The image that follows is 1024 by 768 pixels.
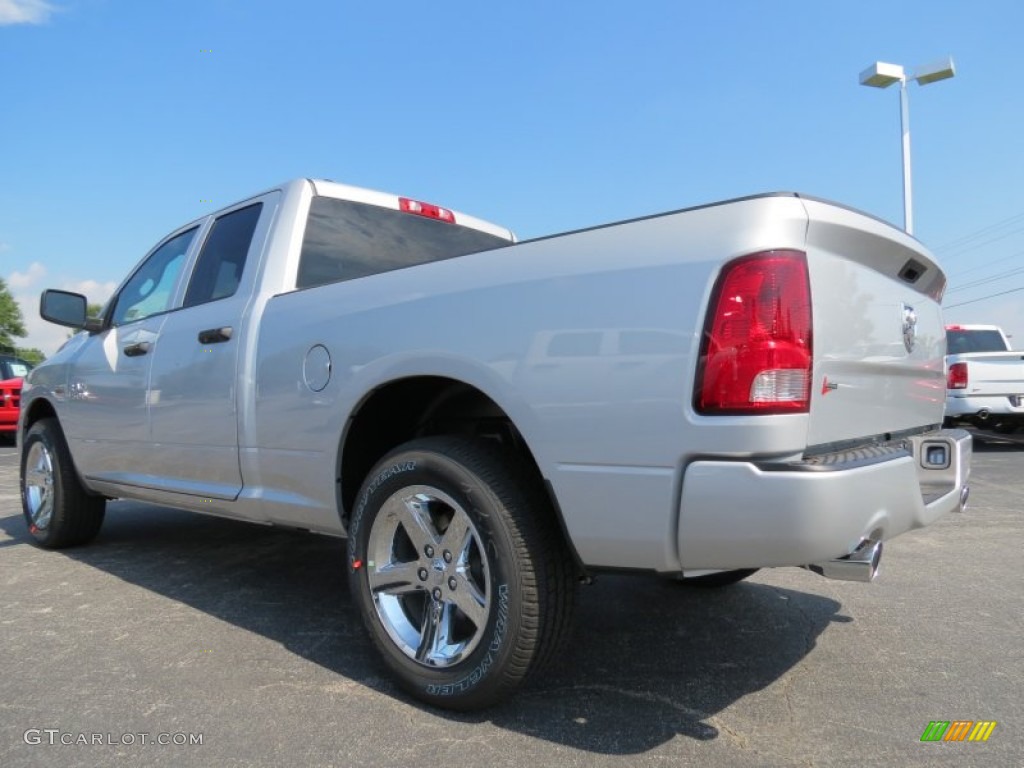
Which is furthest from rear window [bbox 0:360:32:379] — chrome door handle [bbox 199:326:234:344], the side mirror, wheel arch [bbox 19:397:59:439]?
chrome door handle [bbox 199:326:234:344]

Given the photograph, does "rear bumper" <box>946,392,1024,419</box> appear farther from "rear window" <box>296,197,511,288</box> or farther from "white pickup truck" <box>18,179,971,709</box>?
"rear window" <box>296,197,511,288</box>

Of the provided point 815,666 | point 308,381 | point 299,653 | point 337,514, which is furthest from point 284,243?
point 815,666

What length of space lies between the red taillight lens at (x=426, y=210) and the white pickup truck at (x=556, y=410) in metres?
0.45

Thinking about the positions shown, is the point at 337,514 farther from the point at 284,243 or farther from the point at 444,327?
the point at 284,243

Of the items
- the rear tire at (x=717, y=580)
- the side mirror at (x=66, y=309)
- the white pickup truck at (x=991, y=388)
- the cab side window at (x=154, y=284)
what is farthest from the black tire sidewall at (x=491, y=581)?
the white pickup truck at (x=991, y=388)

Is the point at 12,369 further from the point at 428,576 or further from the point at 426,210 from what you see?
the point at 428,576

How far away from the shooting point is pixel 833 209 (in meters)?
2.13

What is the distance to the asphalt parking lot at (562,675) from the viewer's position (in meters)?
2.17

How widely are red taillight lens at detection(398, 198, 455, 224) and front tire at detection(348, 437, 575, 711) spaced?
1792 mm

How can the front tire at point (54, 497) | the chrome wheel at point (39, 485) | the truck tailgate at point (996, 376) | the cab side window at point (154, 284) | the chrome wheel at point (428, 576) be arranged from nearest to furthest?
the chrome wheel at point (428, 576) → the cab side window at point (154, 284) → the front tire at point (54, 497) → the chrome wheel at point (39, 485) → the truck tailgate at point (996, 376)

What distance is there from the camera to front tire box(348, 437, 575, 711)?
2.20 m

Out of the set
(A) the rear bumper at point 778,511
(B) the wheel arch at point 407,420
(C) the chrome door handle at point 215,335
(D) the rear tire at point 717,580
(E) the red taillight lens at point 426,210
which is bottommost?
(D) the rear tire at point 717,580

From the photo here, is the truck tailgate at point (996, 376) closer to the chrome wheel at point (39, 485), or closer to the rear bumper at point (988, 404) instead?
the rear bumper at point (988, 404)

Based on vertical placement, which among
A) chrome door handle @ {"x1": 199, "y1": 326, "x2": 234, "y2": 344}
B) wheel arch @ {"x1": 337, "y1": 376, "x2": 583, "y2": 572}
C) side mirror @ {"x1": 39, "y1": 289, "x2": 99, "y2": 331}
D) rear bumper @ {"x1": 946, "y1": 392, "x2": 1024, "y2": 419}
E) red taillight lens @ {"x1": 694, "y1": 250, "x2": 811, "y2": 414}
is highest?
side mirror @ {"x1": 39, "y1": 289, "x2": 99, "y2": 331}
